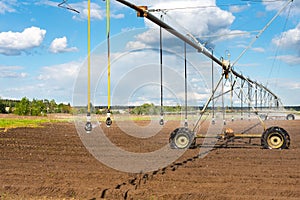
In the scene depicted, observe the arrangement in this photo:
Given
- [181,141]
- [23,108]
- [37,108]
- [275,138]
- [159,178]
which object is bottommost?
[159,178]

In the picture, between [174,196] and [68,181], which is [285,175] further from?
[68,181]

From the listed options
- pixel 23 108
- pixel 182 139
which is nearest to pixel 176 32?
pixel 182 139

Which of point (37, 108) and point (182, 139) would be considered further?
point (37, 108)

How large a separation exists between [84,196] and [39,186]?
4.27ft

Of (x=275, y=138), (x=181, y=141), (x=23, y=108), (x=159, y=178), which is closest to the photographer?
(x=159, y=178)

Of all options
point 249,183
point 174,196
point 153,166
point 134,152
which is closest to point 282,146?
point 134,152

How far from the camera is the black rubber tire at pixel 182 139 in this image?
16.5 m

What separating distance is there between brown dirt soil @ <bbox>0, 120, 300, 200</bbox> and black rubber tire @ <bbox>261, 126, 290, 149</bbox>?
1684mm

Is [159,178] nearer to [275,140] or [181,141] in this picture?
[181,141]

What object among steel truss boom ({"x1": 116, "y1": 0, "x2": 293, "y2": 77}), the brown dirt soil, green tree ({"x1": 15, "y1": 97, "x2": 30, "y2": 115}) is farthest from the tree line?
the brown dirt soil

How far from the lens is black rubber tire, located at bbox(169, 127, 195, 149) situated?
16516 mm

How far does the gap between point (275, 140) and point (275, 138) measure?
0.24 feet

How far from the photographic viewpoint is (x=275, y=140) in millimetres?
16406

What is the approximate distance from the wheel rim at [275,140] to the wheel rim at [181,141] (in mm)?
3045
